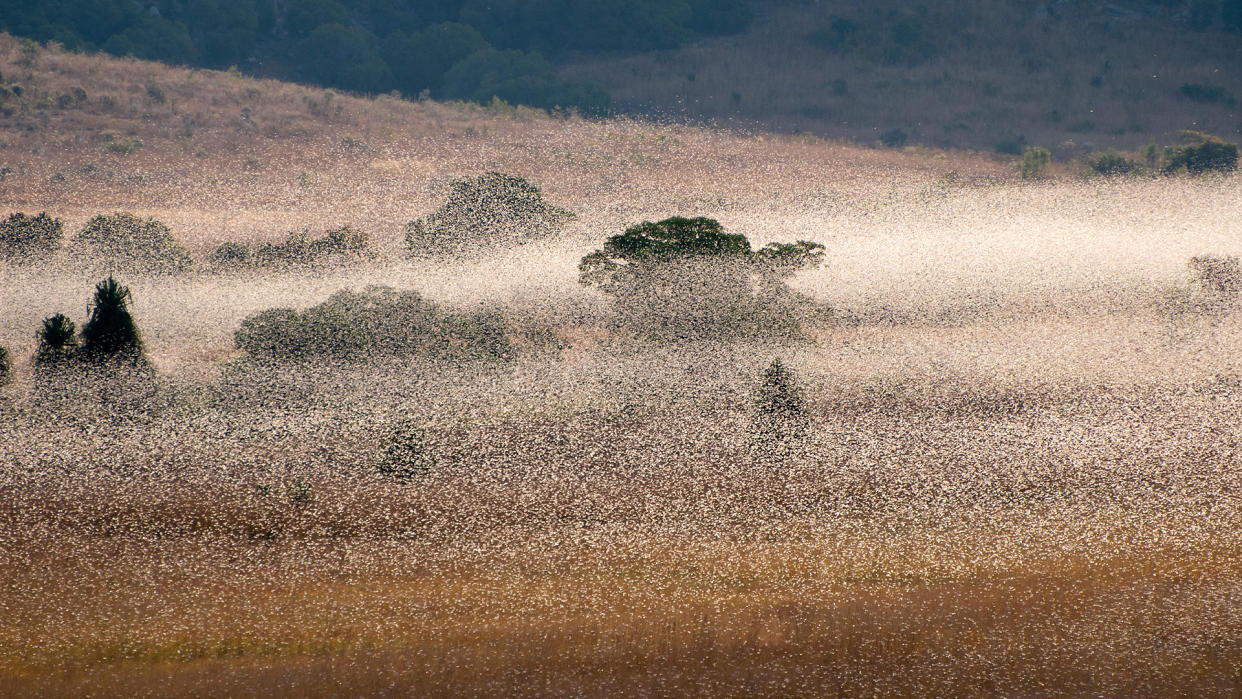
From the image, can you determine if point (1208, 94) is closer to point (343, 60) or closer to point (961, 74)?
point (961, 74)

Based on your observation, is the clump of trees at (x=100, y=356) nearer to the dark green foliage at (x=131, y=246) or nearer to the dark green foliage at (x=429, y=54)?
the dark green foliage at (x=131, y=246)

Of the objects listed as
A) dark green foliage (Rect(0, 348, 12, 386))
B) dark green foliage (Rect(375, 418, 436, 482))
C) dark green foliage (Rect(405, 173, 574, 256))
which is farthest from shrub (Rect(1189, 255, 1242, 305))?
dark green foliage (Rect(0, 348, 12, 386))

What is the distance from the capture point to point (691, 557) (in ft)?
47.3

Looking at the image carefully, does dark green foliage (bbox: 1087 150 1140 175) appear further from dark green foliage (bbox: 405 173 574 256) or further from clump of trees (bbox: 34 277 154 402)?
clump of trees (bbox: 34 277 154 402)

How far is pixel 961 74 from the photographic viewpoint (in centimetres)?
7531

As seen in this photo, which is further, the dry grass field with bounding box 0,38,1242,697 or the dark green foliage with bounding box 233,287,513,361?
the dark green foliage with bounding box 233,287,513,361

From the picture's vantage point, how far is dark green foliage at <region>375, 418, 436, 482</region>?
53.3 feet

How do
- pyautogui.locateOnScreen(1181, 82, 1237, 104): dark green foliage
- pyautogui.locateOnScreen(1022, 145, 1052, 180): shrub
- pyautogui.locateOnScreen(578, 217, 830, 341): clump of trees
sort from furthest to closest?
pyautogui.locateOnScreen(1181, 82, 1237, 104): dark green foliage, pyautogui.locateOnScreen(1022, 145, 1052, 180): shrub, pyautogui.locateOnScreen(578, 217, 830, 341): clump of trees

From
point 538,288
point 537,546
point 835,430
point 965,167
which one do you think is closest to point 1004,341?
point 835,430

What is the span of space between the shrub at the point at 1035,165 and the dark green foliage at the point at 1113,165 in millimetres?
2050

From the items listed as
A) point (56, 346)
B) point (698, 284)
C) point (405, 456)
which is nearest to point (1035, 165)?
point (698, 284)

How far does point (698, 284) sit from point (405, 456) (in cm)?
878

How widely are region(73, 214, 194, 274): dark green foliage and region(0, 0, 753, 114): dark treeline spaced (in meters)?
40.9

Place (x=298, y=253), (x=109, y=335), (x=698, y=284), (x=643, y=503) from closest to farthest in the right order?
1. (x=643, y=503)
2. (x=109, y=335)
3. (x=698, y=284)
4. (x=298, y=253)
